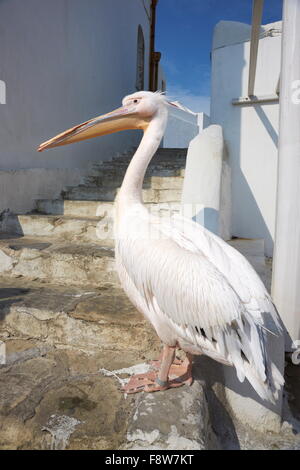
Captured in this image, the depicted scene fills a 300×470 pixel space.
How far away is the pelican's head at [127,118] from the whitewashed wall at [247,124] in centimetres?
237

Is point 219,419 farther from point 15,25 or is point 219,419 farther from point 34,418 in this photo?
point 15,25

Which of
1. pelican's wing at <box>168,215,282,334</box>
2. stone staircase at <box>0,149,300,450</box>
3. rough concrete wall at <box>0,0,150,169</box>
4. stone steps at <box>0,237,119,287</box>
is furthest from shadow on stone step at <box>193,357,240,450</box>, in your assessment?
rough concrete wall at <box>0,0,150,169</box>

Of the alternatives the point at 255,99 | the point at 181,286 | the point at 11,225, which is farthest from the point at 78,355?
the point at 255,99

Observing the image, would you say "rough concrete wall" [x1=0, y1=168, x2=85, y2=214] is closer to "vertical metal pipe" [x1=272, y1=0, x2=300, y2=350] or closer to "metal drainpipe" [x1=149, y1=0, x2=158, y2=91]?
"vertical metal pipe" [x1=272, y1=0, x2=300, y2=350]

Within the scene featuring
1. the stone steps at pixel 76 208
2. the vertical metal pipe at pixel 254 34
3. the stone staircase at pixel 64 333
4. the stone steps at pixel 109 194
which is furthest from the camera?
the stone steps at pixel 109 194

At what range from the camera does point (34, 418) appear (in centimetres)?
127

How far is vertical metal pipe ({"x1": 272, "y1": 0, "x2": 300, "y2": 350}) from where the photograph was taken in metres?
1.59

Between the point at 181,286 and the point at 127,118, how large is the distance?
1.00m

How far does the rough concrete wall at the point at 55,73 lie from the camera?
3.12 metres

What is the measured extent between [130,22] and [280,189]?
282 inches

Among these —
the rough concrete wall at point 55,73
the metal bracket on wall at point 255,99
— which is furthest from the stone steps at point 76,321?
the metal bracket on wall at point 255,99

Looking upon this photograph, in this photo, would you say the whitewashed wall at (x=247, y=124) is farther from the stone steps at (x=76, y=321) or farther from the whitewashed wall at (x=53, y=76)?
the stone steps at (x=76, y=321)

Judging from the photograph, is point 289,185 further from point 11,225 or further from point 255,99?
point 11,225

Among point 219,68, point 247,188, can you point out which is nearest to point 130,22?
point 219,68
